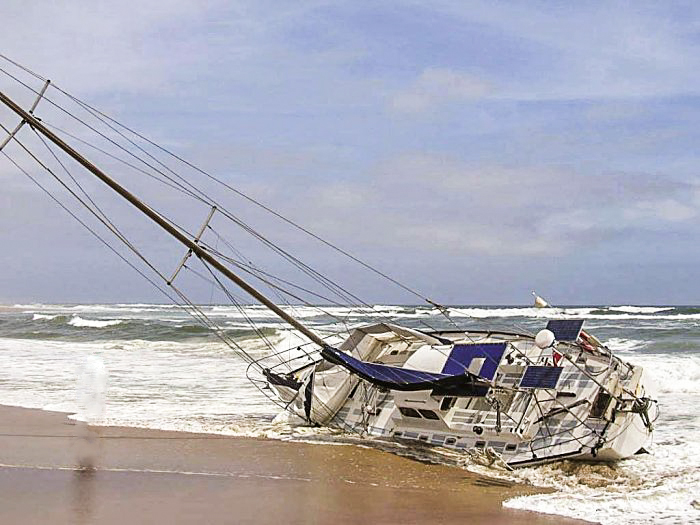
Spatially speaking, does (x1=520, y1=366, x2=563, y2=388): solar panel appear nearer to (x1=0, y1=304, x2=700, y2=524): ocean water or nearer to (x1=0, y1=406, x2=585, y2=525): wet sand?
(x1=0, y1=304, x2=700, y2=524): ocean water

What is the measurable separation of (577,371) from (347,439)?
4.01 meters

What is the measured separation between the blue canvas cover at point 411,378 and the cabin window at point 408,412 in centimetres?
59

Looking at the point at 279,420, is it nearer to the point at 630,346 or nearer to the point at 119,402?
the point at 119,402

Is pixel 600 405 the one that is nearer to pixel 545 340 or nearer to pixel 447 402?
pixel 545 340

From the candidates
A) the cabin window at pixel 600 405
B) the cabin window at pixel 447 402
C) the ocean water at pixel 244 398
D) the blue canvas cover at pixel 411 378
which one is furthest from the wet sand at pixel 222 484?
the cabin window at pixel 600 405

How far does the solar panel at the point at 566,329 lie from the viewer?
12.8 m

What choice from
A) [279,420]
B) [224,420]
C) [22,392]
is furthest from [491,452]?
[22,392]

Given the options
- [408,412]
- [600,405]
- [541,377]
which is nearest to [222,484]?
[408,412]

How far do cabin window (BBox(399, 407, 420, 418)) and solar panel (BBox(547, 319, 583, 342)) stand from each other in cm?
250

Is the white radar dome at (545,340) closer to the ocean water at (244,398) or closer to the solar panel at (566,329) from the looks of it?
the solar panel at (566,329)

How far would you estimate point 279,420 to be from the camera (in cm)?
1562

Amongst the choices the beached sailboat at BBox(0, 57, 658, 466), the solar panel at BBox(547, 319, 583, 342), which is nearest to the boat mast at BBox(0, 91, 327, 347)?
the beached sailboat at BBox(0, 57, 658, 466)

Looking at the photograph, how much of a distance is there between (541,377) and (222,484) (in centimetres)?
484

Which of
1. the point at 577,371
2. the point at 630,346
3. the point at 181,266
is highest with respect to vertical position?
the point at 181,266
